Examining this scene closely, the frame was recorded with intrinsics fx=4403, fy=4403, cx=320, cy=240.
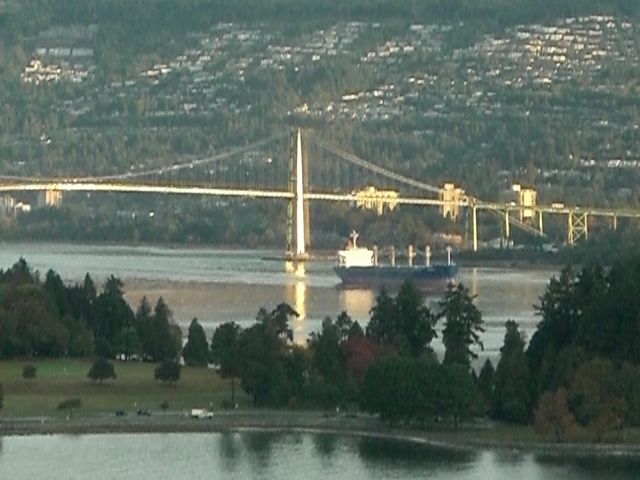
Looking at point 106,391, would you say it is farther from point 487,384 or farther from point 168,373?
point 487,384

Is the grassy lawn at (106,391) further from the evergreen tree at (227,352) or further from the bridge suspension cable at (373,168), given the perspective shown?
the bridge suspension cable at (373,168)

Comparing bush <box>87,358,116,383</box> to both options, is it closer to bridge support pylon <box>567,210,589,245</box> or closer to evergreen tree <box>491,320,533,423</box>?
evergreen tree <box>491,320,533,423</box>

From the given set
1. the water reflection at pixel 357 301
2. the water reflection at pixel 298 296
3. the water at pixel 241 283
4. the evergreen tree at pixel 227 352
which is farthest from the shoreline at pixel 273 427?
the water reflection at pixel 357 301

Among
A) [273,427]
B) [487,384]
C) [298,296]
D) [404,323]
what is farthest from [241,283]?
[273,427]

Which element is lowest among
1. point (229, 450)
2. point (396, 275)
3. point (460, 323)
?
point (229, 450)

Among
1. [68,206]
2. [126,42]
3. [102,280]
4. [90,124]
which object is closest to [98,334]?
[102,280]

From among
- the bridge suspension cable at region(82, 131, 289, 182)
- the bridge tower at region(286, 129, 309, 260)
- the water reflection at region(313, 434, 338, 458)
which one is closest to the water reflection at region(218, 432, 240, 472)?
the water reflection at region(313, 434, 338, 458)
